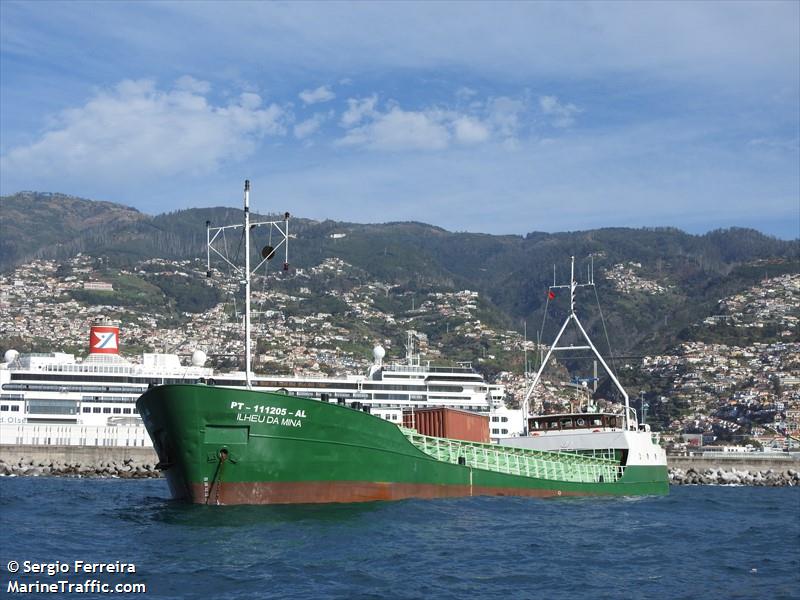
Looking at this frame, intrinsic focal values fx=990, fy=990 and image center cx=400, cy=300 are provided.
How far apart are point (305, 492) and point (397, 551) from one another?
6802mm

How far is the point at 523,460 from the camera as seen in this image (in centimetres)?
4091

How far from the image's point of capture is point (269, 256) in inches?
1202

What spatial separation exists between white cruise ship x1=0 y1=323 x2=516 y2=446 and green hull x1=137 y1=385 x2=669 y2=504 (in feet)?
145

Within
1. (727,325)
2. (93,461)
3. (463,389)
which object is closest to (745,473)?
(463,389)

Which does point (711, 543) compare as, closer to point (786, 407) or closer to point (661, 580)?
point (661, 580)

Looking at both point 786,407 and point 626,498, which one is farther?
point 786,407

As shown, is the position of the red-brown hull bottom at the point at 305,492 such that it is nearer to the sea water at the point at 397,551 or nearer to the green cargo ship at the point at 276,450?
the green cargo ship at the point at 276,450

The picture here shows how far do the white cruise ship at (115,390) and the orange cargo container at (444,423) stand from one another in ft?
109

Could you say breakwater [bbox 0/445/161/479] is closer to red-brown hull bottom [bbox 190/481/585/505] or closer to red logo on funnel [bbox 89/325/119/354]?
red logo on funnel [bbox 89/325/119/354]

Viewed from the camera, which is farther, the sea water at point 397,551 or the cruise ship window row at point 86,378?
the cruise ship window row at point 86,378

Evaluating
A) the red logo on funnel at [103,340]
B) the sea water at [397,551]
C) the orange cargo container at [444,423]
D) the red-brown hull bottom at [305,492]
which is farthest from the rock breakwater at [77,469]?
the red-brown hull bottom at [305,492]

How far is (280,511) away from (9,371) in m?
57.6

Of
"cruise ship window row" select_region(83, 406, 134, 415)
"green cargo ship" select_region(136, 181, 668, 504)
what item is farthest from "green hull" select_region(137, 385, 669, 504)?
"cruise ship window row" select_region(83, 406, 134, 415)

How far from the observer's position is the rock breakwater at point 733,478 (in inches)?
3036
